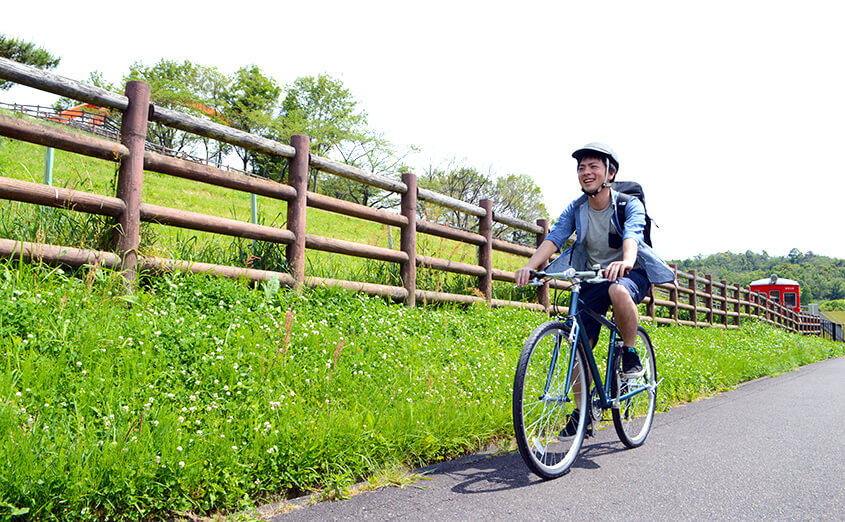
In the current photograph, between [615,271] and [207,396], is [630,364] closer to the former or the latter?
[615,271]

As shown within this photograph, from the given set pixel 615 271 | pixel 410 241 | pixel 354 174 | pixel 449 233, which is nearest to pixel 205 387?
pixel 615 271

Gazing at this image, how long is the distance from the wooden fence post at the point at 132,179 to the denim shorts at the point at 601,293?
352 centimetres

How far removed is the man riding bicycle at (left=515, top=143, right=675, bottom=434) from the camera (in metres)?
4.33

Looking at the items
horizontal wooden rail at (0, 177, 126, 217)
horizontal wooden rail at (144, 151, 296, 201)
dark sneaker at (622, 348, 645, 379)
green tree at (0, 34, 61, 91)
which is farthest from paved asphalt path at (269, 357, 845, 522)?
green tree at (0, 34, 61, 91)

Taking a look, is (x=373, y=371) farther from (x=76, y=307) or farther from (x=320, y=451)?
(x=76, y=307)

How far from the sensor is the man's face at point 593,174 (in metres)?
4.39

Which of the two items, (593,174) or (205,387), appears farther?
(593,174)

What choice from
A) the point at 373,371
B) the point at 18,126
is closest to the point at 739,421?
the point at 373,371

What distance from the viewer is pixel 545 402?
3756 mm

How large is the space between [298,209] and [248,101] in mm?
48568

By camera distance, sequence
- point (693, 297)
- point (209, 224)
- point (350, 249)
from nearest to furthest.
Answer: point (209, 224), point (350, 249), point (693, 297)

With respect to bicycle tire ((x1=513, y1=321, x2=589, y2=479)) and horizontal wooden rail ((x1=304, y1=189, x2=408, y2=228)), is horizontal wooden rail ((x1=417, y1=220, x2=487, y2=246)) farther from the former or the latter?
bicycle tire ((x1=513, y1=321, x2=589, y2=479))

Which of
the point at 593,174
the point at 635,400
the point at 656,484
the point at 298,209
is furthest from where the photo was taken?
the point at 298,209

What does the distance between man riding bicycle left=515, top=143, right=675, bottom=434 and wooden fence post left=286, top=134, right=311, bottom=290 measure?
261cm
